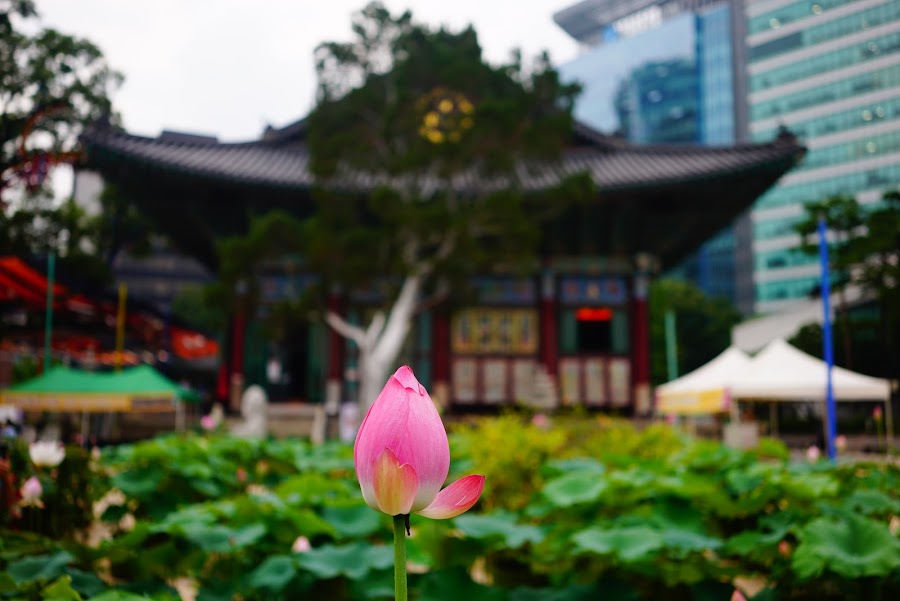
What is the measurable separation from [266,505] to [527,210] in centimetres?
1068

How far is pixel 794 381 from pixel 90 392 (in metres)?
8.19

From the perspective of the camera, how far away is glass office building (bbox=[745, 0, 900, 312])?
802 cm

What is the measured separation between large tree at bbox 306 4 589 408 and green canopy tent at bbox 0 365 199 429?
267cm

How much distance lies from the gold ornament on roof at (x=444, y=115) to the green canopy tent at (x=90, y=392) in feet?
16.6

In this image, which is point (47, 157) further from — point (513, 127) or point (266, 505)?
point (513, 127)

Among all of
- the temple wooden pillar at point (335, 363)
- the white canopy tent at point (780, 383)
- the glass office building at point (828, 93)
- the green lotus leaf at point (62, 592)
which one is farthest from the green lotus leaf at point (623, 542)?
the temple wooden pillar at point (335, 363)

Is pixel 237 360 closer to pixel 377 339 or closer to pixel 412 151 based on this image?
pixel 377 339

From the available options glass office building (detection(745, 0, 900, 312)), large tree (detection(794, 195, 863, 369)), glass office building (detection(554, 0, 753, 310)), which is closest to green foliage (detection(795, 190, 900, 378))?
large tree (detection(794, 195, 863, 369))

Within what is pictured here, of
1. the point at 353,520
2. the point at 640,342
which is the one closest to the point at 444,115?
the point at 640,342

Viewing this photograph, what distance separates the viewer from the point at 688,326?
1177 inches

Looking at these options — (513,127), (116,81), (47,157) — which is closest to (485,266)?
(513,127)

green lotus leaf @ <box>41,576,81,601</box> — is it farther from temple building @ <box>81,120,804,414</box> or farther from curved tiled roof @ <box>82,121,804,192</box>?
temple building @ <box>81,120,804,414</box>

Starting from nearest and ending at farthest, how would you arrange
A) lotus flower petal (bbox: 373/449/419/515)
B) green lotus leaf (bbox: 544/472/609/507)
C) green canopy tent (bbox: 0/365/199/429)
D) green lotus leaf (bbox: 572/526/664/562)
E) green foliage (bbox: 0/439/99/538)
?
lotus flower petal (bbox: 373/449/419/515), green lotus leaf (bbox: 572/526/664/562), green foliage (bbox: 0/439/99/538), green lotus leaf (bbox: 544/472/609/507), green canopy tent (bbox: 0/365/199/429)

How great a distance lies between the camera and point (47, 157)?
3.19 m
